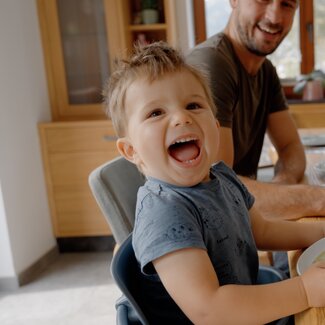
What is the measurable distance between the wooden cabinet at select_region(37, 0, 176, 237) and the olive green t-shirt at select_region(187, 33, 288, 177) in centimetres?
129

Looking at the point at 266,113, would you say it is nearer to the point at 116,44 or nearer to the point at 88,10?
the point at 116,44

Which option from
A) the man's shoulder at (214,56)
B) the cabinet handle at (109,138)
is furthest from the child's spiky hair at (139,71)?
the cabinet handle at (109,138)

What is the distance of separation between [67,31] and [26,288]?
5.54 ft

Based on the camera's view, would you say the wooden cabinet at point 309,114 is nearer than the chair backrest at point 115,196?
No

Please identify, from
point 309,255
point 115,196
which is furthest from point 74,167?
point 309,255

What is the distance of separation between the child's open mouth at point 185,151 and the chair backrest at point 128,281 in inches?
8.0

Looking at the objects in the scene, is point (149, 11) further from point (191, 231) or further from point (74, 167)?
point (191, 231)

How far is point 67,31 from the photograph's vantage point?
3035 mm

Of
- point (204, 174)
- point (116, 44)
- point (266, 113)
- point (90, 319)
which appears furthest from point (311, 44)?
point (204, 174)

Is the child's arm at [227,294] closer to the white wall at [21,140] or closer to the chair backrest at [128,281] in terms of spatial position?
the chair backrest at [128,281]

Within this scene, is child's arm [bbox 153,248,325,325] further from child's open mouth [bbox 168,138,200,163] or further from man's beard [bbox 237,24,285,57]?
man's beard [bbox 237,24,285,57]

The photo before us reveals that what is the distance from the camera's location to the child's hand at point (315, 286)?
2.12 ft

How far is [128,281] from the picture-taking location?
80cm

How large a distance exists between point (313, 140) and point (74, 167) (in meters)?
1.61
